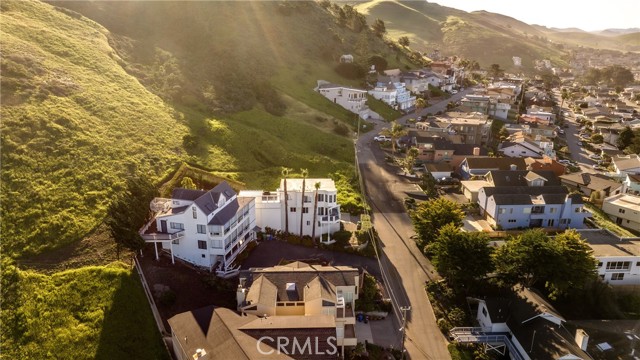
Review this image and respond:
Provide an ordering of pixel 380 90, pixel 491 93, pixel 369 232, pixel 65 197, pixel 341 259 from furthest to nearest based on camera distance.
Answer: pixel 491 93, pixel 380 90, pixel 369 232, pixel 341 259, pixel 65 197

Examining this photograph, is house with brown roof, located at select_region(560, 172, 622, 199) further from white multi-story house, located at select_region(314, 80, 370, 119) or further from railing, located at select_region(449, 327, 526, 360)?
white multi-story house, located at select_region(314, 80, 370, 119)

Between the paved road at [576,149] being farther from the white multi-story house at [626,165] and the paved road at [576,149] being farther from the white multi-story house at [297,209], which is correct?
the white multi-story house at [297,209]

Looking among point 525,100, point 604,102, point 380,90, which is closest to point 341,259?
point 380,90

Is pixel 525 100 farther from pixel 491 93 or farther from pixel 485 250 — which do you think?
pixel 485 250

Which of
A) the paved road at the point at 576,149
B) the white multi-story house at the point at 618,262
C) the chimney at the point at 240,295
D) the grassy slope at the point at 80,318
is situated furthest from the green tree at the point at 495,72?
the grassy slope at the point at 80,318

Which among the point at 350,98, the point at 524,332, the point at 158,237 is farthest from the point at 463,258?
the point at 350,98

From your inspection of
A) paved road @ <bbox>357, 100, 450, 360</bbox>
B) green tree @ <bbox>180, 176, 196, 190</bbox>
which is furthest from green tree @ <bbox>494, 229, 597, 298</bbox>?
green tree @ <bbox>180, 176, 196, 190</bbox>
